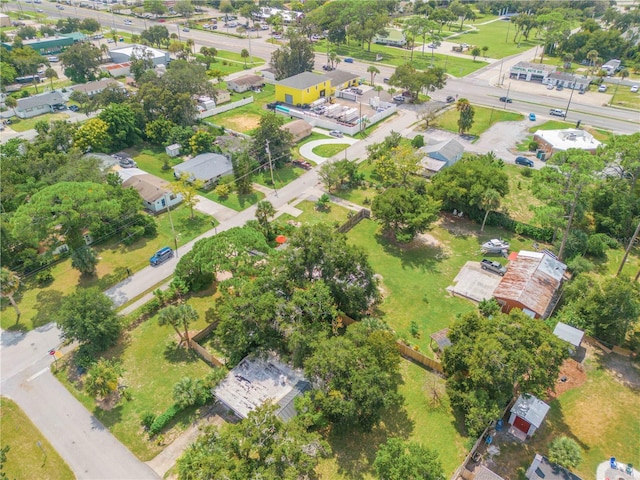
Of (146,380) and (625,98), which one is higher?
(625,98)

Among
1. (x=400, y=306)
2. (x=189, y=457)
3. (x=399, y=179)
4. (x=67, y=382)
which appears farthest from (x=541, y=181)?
(x=67, y=382)

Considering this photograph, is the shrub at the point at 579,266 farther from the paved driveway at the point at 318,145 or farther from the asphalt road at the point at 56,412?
the asphalt road at the point at 56,412

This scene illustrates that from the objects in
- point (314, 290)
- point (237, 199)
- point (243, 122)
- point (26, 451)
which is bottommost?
point (26, 451)

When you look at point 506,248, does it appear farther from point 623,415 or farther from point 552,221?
point 623,415

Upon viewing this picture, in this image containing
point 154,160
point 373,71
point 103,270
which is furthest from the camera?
point 373,71

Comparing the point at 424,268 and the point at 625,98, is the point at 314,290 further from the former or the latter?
the point at 625,98

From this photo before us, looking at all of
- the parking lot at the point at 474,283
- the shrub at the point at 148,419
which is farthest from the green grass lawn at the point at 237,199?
the shrub at the point at 148,419

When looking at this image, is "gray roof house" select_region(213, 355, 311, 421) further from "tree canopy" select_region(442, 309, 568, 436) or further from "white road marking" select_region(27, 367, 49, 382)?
"white road marking" select_region(27, 367, 49, 382)

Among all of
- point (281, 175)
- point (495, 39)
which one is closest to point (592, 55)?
point (495, 39)
